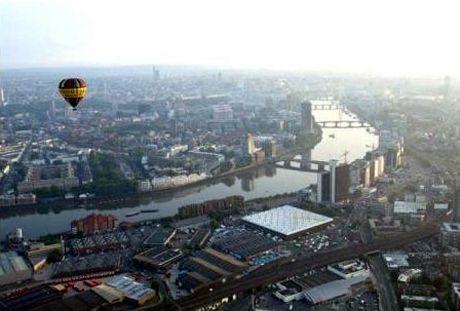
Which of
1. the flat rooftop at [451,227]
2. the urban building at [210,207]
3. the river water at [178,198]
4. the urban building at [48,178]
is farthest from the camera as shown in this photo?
the urban building at [48,178]

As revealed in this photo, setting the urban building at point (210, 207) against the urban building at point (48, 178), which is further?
the urban building at point (48, 178)

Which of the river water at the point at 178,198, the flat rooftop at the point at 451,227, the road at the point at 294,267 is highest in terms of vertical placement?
the flat rooftop at the point at 451,227

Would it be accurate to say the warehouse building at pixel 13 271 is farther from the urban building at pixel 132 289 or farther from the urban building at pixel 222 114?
the urban building at pixel 222 114

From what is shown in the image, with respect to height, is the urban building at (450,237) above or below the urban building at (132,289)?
above

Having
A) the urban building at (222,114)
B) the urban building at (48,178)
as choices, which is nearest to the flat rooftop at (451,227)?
the urban building at (48,178)

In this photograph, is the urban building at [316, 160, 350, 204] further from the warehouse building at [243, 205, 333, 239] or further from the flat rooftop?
the flat rooftop

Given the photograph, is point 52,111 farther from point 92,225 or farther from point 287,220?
point 287,220

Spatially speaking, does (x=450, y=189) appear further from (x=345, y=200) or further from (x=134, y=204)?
(x=134, y=204)

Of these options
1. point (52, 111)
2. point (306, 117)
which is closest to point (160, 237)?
point (306, 117)
